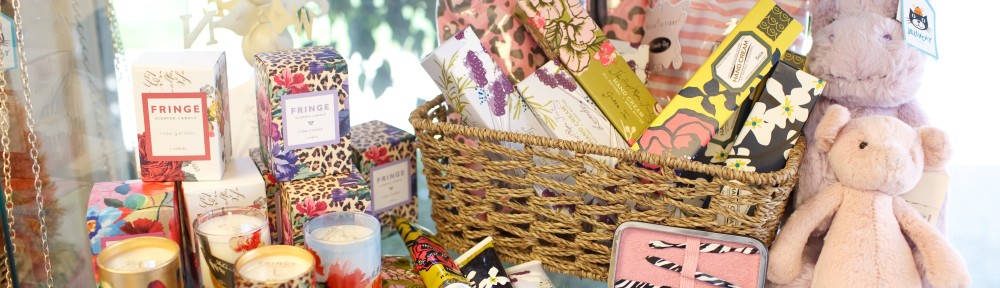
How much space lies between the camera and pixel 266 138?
1073mm

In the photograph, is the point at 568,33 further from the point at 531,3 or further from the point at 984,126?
the point at 984,126

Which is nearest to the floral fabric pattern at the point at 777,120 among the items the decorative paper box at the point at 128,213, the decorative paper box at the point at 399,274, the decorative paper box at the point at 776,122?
the decorative paper box at the point at 776,122

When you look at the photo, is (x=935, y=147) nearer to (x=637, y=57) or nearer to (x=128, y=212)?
(x=637, y=57)

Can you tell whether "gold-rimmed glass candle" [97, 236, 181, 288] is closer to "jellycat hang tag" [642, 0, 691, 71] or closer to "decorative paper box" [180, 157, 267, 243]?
"decorative paper box" [180, 157, 267, 243]

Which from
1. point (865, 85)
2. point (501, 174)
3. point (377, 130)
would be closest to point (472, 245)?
point (501, 174)

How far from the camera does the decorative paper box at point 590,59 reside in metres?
1.10

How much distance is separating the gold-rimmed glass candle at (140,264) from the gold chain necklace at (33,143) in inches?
9.9

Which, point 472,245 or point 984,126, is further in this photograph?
point 984,126

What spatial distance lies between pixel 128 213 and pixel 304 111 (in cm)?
25

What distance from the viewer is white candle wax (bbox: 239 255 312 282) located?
85cm

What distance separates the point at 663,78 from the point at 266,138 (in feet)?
2.00

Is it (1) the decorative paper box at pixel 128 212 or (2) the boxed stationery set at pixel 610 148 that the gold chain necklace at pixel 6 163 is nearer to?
(1) the decorative paper box at pixel 128 212

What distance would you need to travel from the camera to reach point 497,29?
1.16 m

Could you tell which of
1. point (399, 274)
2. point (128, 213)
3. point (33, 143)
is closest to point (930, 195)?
point (399, 274)
